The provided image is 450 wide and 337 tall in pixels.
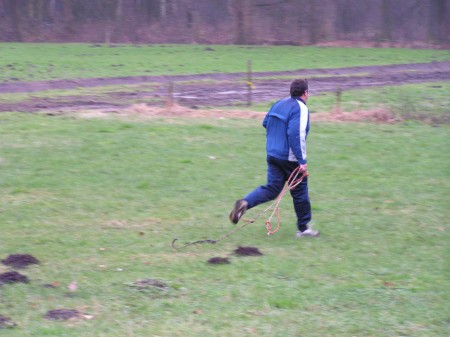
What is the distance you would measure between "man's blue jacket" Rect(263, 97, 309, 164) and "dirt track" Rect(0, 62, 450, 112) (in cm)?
1126

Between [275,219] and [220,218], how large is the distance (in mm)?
712

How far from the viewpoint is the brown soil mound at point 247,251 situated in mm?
8341

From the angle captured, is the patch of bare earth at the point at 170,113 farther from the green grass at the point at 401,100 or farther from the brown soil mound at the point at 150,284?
the brown soil mound at the point at 150,284

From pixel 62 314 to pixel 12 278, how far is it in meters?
1.03

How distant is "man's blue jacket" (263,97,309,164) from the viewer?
28.7 ft

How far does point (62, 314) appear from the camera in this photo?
255 inches

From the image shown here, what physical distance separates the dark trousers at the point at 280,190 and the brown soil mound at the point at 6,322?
3.45 meters

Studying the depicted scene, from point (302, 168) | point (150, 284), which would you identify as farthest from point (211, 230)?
point (150, 284)

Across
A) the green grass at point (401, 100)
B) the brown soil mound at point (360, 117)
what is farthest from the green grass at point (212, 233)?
the green grass at point (401, 100)

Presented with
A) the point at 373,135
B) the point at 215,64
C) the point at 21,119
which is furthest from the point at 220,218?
the point at 215,64

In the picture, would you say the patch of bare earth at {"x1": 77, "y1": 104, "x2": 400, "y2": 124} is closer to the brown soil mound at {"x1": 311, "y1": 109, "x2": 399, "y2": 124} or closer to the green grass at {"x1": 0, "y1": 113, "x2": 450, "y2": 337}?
the brown soil mound at {"x1": 311, "y1": 109, "x2": 399, "y2": 124}

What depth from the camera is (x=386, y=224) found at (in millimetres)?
9703

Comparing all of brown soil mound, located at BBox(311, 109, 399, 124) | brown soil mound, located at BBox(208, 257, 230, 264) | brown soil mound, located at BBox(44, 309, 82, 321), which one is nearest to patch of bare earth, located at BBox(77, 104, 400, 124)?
brown soil mound, located at BBox(311, 109, 399, 124)

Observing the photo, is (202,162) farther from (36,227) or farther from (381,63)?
(381,63)
